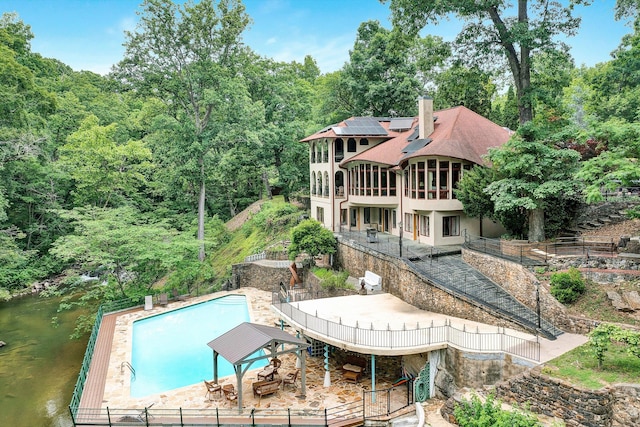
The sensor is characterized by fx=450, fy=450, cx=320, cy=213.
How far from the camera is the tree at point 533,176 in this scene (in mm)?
18636

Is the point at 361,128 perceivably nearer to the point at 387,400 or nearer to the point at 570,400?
the point at 387,400

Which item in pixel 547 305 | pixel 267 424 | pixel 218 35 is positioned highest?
pixel 218 35

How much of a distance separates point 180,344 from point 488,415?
14870 mm

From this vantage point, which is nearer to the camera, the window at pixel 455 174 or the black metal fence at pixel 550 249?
the black metal fence at pixel 550 249

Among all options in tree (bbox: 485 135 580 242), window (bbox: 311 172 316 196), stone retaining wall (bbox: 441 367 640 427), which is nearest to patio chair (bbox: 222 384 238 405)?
stone retaining wall (bbox: 441 367 640 427)

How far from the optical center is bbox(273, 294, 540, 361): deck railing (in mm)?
14547

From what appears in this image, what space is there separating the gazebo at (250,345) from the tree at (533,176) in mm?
10565

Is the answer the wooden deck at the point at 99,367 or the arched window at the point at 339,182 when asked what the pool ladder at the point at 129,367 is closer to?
the wooden deck at the point at 99,367

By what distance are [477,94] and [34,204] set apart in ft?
127

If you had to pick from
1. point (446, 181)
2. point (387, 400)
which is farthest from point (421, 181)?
point (387, 400)

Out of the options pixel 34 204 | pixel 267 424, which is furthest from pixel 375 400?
pixel 34 204

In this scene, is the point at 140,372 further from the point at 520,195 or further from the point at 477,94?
the point at 477,94

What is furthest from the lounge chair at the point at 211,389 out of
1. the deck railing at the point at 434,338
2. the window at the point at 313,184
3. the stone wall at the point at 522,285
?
the window at the point at 313,184

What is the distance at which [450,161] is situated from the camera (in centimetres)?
2422
